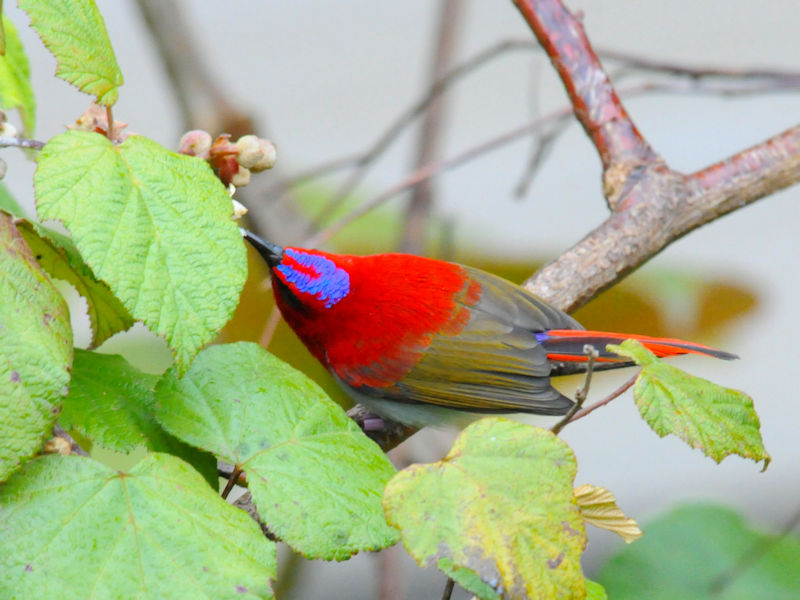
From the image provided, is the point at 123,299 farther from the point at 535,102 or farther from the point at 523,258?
the point at 523,258

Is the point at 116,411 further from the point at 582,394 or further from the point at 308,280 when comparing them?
the point at 308,280

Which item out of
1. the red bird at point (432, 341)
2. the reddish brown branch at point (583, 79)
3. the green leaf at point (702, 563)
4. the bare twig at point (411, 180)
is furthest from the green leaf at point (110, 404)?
the green leaf at point (702, 563)

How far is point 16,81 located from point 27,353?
2.19 ft

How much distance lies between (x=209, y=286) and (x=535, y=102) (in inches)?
74.6

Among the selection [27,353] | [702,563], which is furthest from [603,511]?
[702,563]

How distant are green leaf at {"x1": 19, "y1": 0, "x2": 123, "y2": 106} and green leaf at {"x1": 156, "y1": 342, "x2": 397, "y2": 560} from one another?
1.03 feet

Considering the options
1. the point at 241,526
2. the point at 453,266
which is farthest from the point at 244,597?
the point at 453,266

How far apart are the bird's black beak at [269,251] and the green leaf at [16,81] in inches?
15.3

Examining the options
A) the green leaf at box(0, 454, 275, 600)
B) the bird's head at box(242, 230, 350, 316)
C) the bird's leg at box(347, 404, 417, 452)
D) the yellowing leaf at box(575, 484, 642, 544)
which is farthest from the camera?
the bird's leg at box(347, 404, 417, 452)

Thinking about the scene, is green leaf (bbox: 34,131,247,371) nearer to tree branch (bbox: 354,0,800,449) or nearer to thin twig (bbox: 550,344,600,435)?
thin twig (bbox: 550,344,600,435)

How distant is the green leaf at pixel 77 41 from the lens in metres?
0.86

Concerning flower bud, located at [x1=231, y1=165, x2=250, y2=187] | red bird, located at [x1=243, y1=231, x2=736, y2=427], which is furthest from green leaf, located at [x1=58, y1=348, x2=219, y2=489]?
red bird, located at [x1=243, y1=231, x2=736, y2=427]

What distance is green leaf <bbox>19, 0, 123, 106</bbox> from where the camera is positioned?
2.81 ft

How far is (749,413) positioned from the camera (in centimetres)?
93
